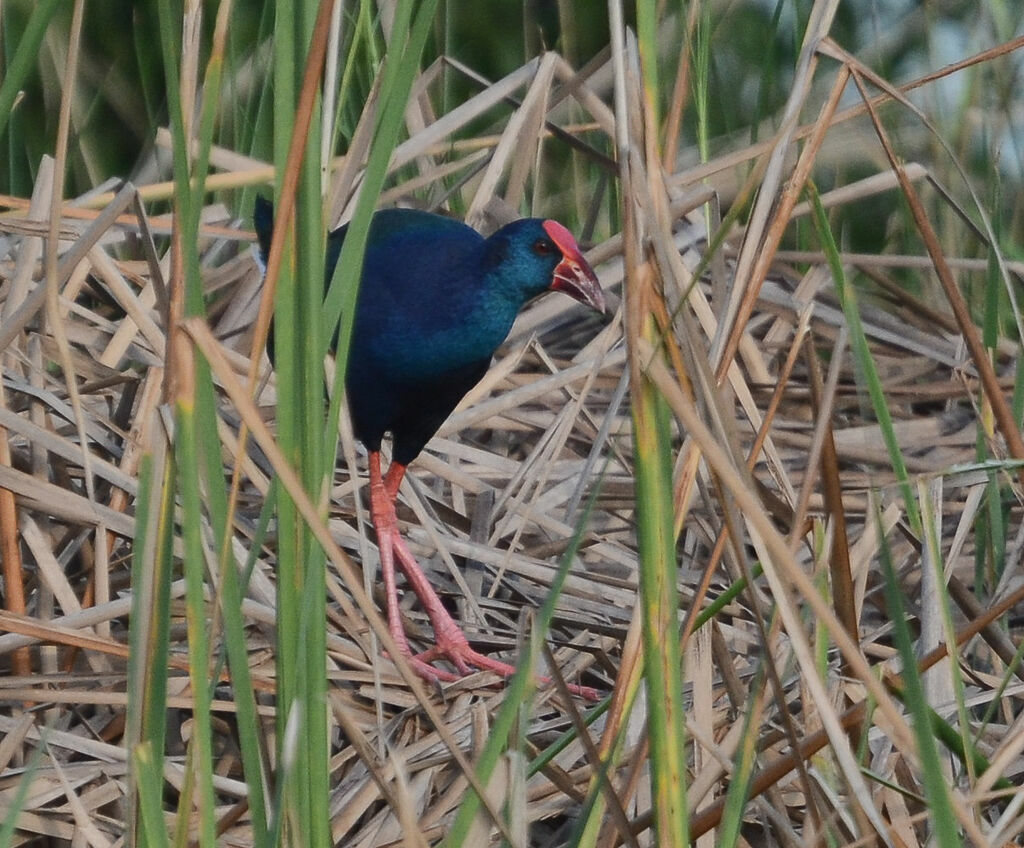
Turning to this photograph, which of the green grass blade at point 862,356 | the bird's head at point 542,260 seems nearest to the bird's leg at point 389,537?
the bird's head at point 542,260

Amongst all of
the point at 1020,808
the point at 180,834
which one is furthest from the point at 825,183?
the point at 180,834

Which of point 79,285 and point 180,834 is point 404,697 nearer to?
point 180,834

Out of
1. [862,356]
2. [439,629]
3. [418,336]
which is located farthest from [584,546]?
[862,356]

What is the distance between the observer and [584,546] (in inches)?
72.7

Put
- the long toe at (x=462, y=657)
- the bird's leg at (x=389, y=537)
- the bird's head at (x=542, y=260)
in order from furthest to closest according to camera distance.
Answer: the bird's head at (x=542, y=260)
the bird's leg at (x=389, y=537)
the long toe at (x=462, y=657)

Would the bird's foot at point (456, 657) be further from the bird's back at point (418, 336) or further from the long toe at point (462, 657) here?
the bird's back at point (418, 336)

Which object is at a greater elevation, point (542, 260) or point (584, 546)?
point (542, 260)

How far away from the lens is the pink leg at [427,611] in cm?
173

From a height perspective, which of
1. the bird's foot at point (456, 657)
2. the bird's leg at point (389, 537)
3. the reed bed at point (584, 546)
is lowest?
the bird's foot at point (456, 657)

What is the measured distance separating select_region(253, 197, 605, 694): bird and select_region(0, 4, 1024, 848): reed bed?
69 mm

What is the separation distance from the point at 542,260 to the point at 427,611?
51 cm

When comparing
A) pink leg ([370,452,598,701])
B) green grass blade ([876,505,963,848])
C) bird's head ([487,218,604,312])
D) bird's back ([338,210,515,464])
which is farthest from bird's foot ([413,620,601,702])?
green grass blade ([876,505,963,848])

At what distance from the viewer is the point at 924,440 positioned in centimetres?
213

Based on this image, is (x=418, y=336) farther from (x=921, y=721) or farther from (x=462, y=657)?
(x=921, y=721)
